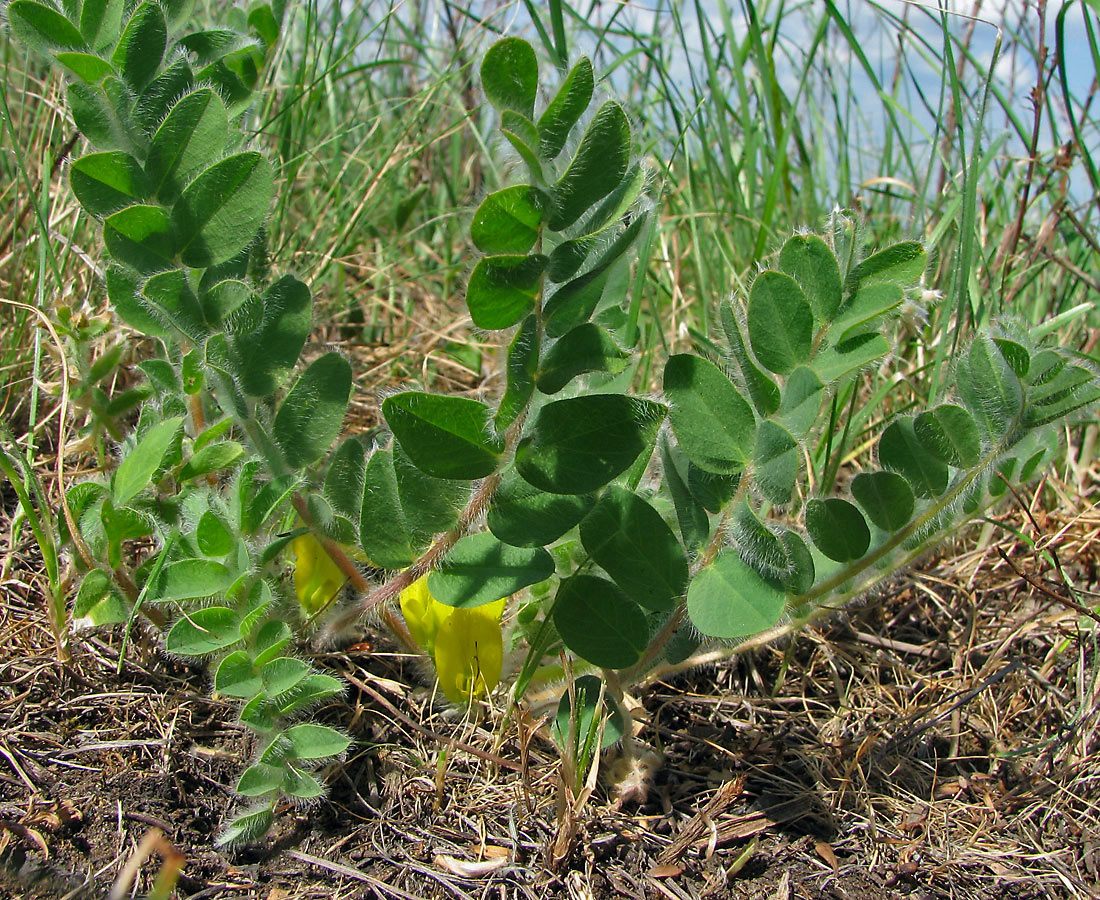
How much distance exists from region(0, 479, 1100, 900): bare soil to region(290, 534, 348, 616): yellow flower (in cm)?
15

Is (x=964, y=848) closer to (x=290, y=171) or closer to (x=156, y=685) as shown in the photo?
(x=156, y=685)

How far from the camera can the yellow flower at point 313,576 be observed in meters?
1.50

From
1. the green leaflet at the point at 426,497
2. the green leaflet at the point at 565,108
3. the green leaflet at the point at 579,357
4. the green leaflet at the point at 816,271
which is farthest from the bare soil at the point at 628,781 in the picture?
the green leaflet at the point at 565,108

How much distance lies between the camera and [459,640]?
1479 millimetres

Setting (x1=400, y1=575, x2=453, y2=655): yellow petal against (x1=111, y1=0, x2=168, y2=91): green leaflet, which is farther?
(x1=400, y1=575, x2=453, y2=655): yellow petal

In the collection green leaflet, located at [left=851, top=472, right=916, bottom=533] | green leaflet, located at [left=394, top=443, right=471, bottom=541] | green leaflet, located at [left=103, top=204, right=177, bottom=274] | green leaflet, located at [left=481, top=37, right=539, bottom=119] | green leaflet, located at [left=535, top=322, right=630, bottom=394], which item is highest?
green leaflet, located at [left=481, top=37, right=539, bottom=119]

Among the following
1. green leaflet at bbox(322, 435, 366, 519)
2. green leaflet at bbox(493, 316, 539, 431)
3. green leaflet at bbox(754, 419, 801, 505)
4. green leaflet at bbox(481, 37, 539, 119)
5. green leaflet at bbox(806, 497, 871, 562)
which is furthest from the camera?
green leaflet at bbox(322, 435, 366, 519)

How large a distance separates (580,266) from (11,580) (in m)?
1.23

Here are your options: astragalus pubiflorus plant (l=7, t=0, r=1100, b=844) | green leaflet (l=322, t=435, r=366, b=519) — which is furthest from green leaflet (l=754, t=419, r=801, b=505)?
green leaflet (l=322, t=435, r=366, b=519)

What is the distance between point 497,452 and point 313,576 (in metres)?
0.50

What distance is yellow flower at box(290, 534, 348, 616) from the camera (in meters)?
1.50

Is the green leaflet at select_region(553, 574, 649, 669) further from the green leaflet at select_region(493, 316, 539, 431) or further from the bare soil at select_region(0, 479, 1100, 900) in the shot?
the green leaflet at select_region(493, 316, 539, 431)

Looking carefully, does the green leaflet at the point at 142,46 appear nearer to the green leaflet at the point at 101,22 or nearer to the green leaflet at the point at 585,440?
the green leaflet at the point at 101,22

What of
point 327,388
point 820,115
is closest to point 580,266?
point 327,388
